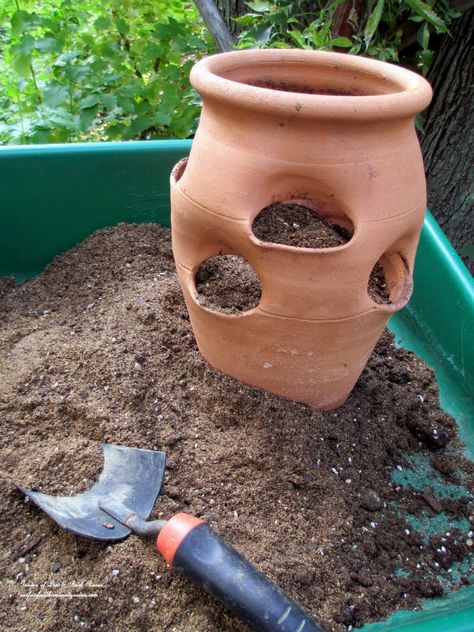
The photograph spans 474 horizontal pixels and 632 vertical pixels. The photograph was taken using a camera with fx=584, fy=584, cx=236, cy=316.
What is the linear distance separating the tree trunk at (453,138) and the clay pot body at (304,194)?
921mm

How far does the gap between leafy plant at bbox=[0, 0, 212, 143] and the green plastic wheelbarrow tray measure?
0.35 metres

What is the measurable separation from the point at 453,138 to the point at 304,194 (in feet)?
4.08

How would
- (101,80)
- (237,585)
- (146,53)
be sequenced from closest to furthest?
(237,585) → (101,80) → (146,53)

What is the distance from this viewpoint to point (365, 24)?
1.99 m

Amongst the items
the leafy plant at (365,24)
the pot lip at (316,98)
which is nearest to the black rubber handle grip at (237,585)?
the pot lip at (316,98)

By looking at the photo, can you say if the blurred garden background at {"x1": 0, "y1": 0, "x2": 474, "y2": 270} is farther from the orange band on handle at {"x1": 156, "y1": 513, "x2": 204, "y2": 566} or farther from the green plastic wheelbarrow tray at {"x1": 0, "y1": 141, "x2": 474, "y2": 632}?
the orange band on handle at {"x1": 156, "y1": 513, "x2": 204, "y2": 566}

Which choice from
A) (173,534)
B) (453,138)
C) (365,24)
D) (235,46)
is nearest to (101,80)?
(235,46)

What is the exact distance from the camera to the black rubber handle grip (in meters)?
0.89

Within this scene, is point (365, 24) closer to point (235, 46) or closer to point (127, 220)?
point (235, 46)

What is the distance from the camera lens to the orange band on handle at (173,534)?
3.26 feet

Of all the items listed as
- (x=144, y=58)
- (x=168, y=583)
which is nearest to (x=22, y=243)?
(x=144, y=58)

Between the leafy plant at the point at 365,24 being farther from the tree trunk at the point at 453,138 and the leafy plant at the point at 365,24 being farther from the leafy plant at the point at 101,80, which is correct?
the leafy plant at the point at 101,80

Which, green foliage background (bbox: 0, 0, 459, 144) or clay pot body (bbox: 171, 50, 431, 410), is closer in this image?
clay pot body (bbox: 171, 50, 431, 410)

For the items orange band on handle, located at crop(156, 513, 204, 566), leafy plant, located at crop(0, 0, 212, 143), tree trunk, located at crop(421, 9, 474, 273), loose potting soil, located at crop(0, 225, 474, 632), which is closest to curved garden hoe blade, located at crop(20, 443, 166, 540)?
loose potting soil, located at crop(0, 225, 474, 632)
